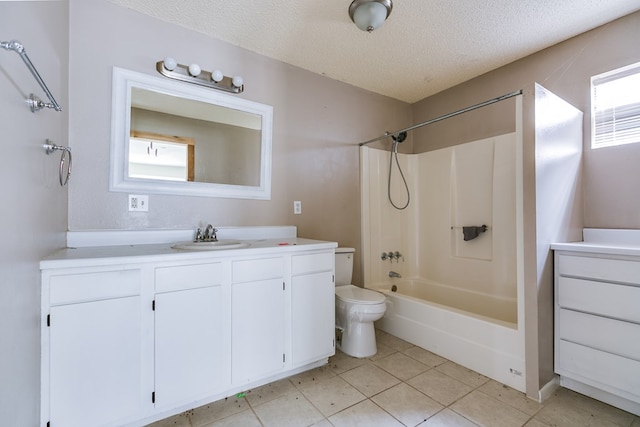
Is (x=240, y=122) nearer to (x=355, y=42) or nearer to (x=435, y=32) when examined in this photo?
(x=355, y=42)

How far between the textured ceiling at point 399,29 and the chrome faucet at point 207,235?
55.7 inches

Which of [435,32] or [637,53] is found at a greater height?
[435,32]

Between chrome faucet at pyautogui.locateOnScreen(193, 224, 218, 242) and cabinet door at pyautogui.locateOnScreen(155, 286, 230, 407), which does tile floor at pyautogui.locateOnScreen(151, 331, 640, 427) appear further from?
chrome faucet at pyautogui.locateOnScreen(193, 224, 218, 242)

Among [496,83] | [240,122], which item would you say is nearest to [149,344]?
[240,122]

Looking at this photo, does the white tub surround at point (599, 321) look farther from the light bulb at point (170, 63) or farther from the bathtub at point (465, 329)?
the light bulb at point (170, 63)

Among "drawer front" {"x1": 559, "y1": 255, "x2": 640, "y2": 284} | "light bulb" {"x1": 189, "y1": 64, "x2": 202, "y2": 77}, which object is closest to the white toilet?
"drawer front" {"x1": 559, "y1": 255, "x2": 640, "y2": 284}

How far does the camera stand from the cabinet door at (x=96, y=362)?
1119 mm

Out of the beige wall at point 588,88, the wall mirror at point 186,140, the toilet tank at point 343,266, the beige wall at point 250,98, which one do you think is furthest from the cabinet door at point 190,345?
the beige wall at point 588,88

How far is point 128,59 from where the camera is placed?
1.74 meters

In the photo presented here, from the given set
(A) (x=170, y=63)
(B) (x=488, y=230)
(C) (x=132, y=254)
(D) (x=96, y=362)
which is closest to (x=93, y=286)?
(C) (x=132, y=254)

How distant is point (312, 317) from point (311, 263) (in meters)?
0.36

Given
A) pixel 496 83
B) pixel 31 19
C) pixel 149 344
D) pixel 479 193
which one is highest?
pixel 496 83

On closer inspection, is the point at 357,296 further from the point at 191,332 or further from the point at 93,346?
the point at 93,346

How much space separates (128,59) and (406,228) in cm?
284
